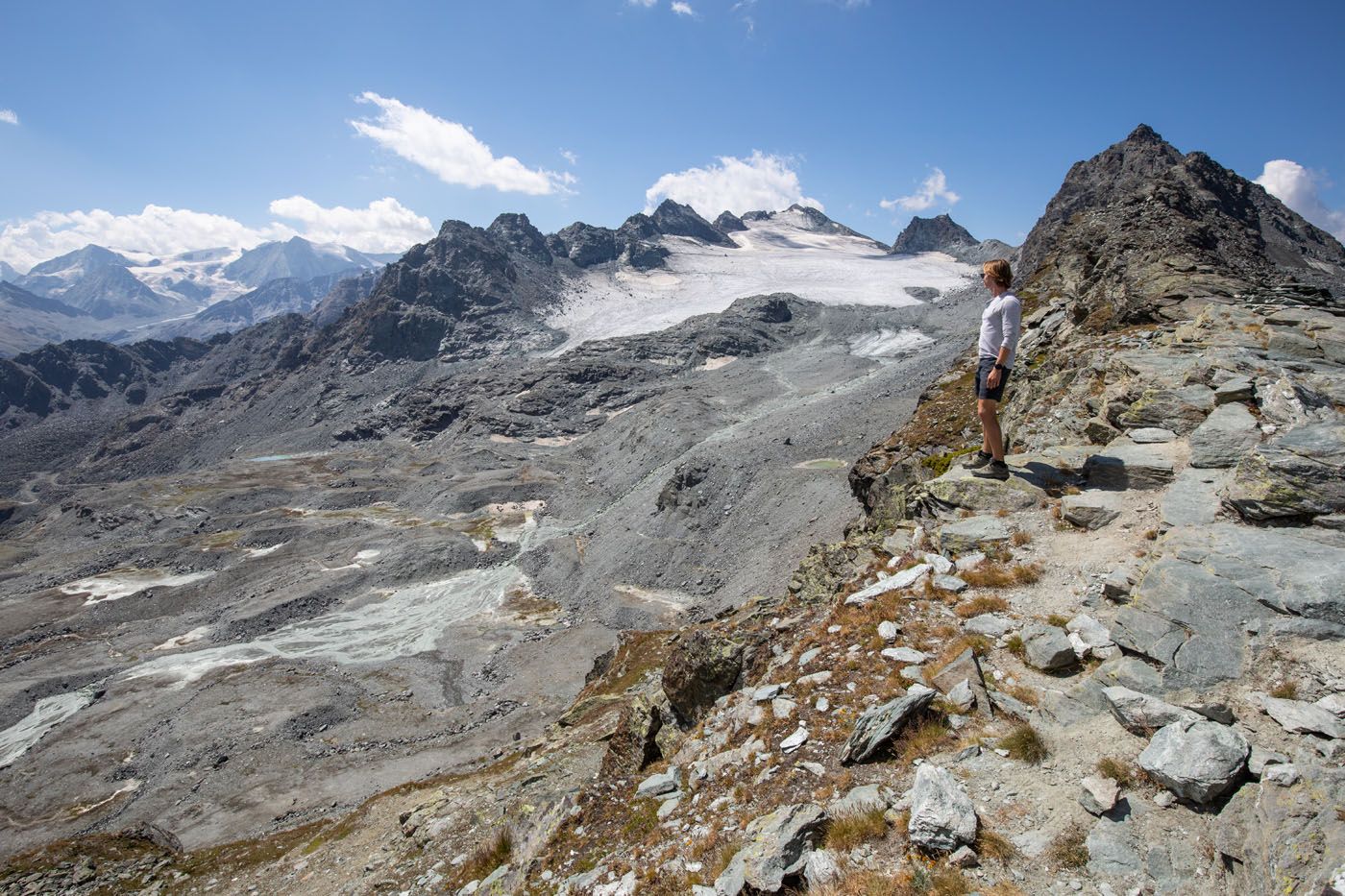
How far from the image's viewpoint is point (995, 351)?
10609mm

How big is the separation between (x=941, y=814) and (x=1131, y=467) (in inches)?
294

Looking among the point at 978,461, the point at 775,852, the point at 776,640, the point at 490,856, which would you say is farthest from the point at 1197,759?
the point at 490,856

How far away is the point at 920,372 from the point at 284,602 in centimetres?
7165

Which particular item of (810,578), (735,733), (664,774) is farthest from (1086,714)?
(810,578)

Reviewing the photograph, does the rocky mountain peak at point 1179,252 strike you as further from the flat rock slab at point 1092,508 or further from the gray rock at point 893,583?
the gray rock at point 893,583

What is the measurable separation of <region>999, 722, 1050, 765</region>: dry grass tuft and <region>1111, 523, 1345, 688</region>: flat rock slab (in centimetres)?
142

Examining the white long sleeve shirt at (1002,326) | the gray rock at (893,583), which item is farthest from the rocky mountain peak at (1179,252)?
the gray rock at (893,583)

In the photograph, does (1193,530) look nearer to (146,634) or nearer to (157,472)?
(146,634)

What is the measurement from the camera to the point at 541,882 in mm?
8852

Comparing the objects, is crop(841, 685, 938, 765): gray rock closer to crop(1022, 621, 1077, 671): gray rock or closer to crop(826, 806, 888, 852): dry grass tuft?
crop(826, 806, 888, 852): dry grass tuft

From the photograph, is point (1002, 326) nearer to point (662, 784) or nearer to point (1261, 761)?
point (1261, 761)

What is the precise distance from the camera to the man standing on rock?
10211 mm

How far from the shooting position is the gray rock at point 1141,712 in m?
5.49

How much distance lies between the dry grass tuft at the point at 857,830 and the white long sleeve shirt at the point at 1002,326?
24.6ft
